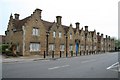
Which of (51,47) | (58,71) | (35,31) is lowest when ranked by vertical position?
(58,71)

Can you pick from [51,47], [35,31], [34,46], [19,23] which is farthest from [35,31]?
[51,47]

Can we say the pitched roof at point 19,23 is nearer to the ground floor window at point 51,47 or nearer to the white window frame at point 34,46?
the white window frame at point 34,46

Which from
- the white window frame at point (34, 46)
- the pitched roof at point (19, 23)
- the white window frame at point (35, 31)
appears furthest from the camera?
the white window frame at point (35, 31)

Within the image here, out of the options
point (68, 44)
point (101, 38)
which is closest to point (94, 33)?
point (101, 38)

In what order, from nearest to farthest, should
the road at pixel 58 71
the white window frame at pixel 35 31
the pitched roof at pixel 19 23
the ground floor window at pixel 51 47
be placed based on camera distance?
the road at pixel 58 71, the pitched roof at pixel 19 23, the white window frame at pixel 35 31, the ground floor window at pixel 51 47

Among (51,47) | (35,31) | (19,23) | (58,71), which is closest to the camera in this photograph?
(58,71)

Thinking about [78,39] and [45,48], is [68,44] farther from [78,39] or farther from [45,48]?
[45,48]

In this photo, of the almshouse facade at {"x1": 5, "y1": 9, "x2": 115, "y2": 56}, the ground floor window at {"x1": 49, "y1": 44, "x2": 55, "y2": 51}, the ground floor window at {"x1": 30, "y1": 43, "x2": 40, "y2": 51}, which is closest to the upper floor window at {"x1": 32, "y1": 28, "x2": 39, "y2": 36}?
the almshouse facade at {"x1": 5, "y1": 9, "x2": 115, "y2": 56}

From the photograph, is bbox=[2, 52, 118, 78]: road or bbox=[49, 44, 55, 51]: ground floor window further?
bbox=[49, 44, 55, 51]: ground floor window

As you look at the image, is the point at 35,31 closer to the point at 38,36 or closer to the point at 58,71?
the point at 38,36

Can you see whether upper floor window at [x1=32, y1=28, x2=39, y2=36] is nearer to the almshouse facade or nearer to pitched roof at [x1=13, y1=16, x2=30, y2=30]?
the almshouse facade

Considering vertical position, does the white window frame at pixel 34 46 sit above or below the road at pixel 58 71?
above

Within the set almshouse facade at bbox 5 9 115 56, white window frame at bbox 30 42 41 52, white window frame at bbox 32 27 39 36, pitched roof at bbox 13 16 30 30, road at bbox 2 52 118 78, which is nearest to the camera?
road at bbox 2 52 118 78

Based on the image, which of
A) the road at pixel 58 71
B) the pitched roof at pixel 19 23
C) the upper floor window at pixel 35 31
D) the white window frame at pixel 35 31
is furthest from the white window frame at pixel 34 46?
the road at pixel 58 71
